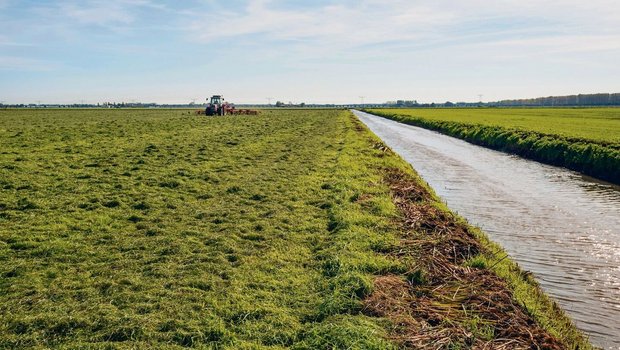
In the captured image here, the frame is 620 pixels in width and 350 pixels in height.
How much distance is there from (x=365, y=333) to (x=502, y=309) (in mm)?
2412

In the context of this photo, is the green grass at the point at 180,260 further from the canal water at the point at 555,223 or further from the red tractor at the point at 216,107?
the red tractor at the point at 216,107

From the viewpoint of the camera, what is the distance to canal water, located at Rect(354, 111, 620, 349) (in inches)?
321

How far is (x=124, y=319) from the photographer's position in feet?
20.8

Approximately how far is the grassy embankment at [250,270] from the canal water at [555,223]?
0.79 metres

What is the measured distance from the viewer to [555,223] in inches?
528

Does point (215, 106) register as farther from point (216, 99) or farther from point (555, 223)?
point (555, 223)

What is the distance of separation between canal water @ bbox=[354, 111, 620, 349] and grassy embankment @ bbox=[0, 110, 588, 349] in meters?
0.79

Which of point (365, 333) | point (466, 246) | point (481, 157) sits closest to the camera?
point (365, 333)

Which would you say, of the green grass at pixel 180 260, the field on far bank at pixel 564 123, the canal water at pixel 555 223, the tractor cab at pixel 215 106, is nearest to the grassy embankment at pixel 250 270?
the green grass at pixel 180 260

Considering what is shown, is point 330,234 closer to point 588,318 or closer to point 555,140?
point 588,318

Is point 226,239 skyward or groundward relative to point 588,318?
skyward

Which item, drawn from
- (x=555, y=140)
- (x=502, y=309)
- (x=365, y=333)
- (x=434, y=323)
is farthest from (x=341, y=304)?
(x=555, y=140)

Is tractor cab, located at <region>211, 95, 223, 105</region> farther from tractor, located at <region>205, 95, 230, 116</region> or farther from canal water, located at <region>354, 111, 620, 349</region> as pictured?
canal water, located at <region>354, 111, 620, 349</region>

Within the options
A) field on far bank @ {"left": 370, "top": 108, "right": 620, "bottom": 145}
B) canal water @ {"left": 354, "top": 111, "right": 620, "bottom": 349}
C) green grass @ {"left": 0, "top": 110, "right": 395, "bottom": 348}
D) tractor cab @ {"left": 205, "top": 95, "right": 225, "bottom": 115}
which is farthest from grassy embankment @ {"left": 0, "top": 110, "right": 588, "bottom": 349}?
tractor cab @ {"left": 205, "top": 95, "right": 225, "bottom": 115}
